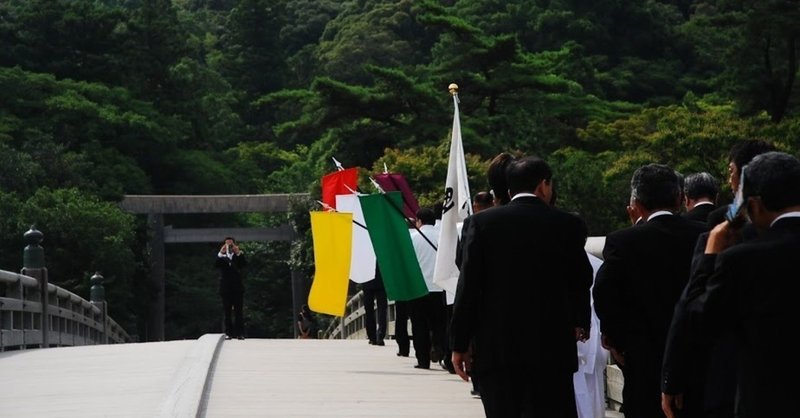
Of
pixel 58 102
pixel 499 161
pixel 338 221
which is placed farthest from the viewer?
pixel 58 102

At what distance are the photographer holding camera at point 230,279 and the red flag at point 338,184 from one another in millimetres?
2742

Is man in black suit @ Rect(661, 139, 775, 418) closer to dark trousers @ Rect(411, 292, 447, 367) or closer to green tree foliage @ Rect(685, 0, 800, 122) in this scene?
dark trousers @ Rect(411, 292, 447, 367)

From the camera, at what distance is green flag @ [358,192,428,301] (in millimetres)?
14672

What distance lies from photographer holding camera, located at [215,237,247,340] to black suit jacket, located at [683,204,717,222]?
43.6 ft

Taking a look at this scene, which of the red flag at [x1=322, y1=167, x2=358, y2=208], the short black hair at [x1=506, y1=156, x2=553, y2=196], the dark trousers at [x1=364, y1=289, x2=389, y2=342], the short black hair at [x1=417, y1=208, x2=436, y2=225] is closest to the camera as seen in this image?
the short black hair at [x1=506, y1=156, x2=553, y2=196]

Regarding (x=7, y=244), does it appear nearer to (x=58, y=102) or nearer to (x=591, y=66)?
(x=58, y=102)

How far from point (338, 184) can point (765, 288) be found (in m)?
12.7

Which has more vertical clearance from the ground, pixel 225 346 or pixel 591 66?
pixel 591 66

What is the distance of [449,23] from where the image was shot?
4925 cm

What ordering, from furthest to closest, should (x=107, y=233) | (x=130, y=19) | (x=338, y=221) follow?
(x=130, y=19), (x=107, y=233), (x=338, y=221)

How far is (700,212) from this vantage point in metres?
7.75

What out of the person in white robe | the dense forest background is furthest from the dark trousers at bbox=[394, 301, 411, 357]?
the dense forest background

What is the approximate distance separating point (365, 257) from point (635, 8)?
5295cm

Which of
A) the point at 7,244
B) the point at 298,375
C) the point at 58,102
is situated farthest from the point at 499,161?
the point at 58,102
